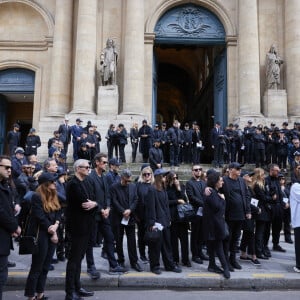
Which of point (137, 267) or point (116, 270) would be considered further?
point (137, 267)

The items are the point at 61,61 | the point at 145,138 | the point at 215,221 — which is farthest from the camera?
the point at 61,61

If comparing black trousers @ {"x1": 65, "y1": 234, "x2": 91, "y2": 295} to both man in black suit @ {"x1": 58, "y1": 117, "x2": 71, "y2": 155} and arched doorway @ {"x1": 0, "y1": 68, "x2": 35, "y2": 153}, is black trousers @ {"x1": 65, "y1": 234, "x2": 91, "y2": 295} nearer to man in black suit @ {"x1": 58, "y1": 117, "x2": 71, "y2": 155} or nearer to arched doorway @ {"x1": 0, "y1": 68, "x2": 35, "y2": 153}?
man in black suit @ {"x1": 58, "y1": 117, "x2": 71, "y2": 155}

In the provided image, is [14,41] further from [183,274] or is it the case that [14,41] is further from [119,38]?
[183,274]

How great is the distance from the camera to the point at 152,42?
17891mm

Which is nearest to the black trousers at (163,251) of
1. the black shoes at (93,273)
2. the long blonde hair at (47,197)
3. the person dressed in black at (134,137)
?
the black shoes at (93,273)

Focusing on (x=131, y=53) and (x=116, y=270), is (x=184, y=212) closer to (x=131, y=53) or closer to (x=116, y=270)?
(x=116, y=270)

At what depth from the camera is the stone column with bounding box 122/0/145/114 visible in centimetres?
1639

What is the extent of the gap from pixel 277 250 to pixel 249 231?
64.3 inches

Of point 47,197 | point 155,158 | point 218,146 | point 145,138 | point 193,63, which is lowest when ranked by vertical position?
point 47,197

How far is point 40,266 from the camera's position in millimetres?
4840

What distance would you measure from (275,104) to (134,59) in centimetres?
638

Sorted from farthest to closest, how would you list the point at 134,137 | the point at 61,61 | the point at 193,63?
the point at 193,63 < the point at 61,61 < the point at 134,137

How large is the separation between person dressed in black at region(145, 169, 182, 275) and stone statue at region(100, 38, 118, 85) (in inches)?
414

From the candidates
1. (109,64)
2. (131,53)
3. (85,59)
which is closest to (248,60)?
(131,53)
